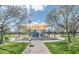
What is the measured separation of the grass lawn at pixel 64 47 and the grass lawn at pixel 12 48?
283mm

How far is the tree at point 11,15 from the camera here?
2.12m

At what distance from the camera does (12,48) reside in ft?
6.92

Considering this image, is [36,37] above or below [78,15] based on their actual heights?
below

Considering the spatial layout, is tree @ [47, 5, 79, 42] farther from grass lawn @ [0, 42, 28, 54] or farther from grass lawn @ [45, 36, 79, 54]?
grass lawn @ [0, 42, 28, 54]

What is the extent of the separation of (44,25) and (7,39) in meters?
0.41

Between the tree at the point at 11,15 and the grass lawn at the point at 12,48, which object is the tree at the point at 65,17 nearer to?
the tree at the point at 11,15

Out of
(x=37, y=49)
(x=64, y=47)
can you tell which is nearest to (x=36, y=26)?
(x=37, y=49)

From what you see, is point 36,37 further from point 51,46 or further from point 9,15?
point 9,15

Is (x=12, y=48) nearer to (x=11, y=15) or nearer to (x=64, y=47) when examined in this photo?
(x=11, y=15)

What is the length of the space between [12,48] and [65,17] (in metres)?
0.63

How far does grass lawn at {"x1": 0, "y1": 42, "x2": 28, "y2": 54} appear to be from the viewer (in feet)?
6.89
